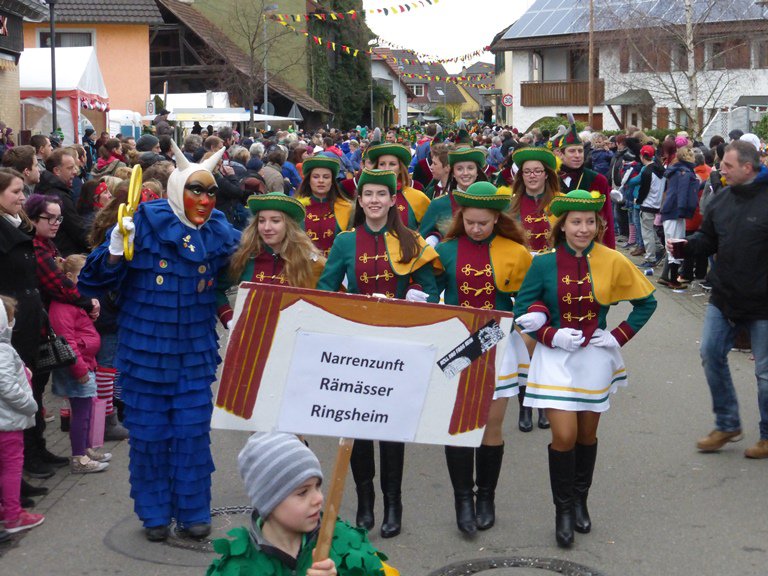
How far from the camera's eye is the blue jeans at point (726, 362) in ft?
23.4

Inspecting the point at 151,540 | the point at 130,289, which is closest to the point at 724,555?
the point at 151,540

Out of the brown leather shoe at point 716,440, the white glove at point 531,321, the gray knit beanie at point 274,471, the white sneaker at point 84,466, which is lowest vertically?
the white sneaker at point 84,466

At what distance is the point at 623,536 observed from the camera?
5.92 m

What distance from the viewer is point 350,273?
20.1 ft

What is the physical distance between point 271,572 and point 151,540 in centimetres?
293

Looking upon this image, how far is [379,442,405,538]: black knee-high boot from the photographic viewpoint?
594cm

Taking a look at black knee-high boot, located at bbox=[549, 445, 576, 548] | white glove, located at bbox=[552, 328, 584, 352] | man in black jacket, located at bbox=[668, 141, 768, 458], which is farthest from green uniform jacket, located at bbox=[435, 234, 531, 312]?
man in black jacket, located at bbox=[668, 141, 768, 458]

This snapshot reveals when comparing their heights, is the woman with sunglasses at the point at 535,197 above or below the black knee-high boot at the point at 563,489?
above

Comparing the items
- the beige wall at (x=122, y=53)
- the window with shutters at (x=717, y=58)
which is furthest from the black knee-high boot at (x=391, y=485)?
the window with shutters at (x=717, y=58)

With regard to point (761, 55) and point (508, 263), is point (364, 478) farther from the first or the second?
point (761, 55)

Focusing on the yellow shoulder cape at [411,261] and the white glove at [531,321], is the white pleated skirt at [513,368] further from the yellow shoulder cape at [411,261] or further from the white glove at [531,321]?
the yellow shoulder cape at [411,261]

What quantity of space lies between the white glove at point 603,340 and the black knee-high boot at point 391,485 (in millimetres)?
1186

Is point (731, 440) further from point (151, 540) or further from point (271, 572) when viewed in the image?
point (271, 572)

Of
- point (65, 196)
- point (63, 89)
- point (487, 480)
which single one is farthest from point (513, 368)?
point (63, 89)
